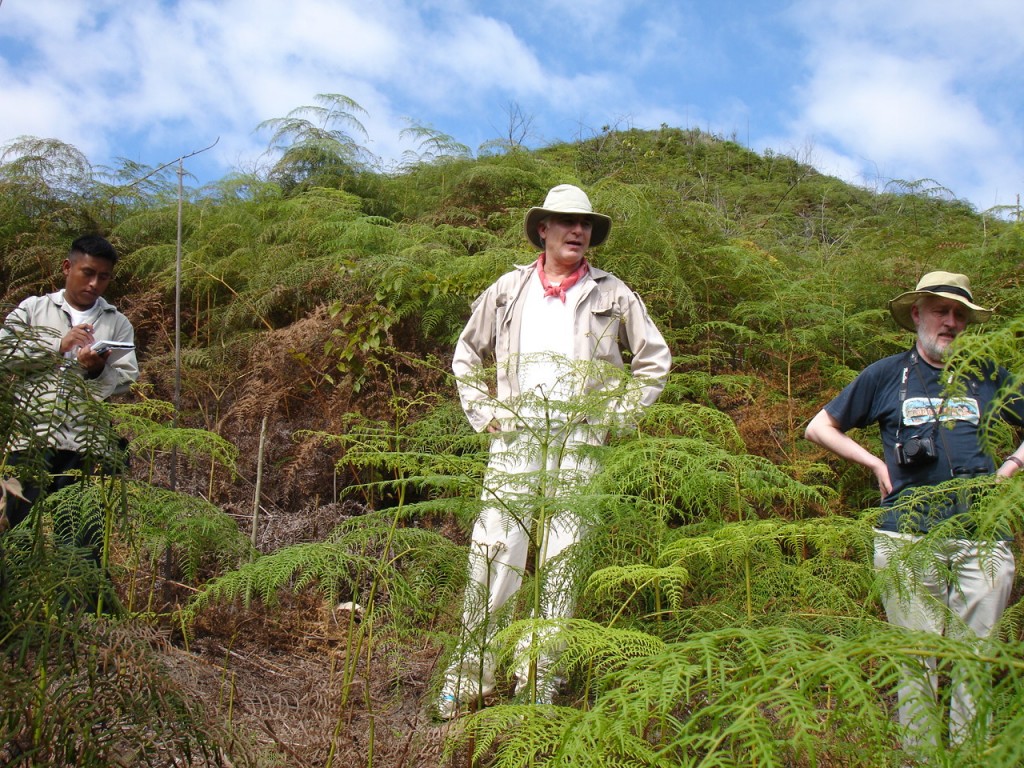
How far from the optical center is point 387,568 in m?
2.70

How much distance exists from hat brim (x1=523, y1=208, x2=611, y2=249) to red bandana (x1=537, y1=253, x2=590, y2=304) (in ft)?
0.93

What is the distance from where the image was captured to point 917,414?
3.52 metres

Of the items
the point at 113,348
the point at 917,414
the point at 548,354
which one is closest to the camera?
the point at 548,354

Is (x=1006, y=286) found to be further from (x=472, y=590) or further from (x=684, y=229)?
(x=472, y=590)

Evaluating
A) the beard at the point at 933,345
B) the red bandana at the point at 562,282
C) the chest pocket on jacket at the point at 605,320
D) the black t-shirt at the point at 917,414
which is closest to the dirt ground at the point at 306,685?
the chest pocket on jacket at the point at 605,320

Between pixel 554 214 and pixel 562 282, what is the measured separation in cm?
40

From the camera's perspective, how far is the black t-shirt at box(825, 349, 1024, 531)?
11.1 feet

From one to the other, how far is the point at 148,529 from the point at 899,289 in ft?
18.2

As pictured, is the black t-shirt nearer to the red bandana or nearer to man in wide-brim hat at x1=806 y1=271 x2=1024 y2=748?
man in wide-brim hat at x1=806 y1=271 x2=1024 y2=748

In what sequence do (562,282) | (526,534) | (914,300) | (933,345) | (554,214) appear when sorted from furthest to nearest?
(554,214)
(562,282)
(914,300)
(933,345)
(526,534)

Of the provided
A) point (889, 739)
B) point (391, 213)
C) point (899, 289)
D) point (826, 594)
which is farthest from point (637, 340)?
point (391, 213)

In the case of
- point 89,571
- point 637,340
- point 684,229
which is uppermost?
point 684,229

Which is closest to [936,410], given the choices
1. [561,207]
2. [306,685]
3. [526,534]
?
[526,534]

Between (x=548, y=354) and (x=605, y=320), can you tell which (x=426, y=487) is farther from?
(x=548, y=354)
